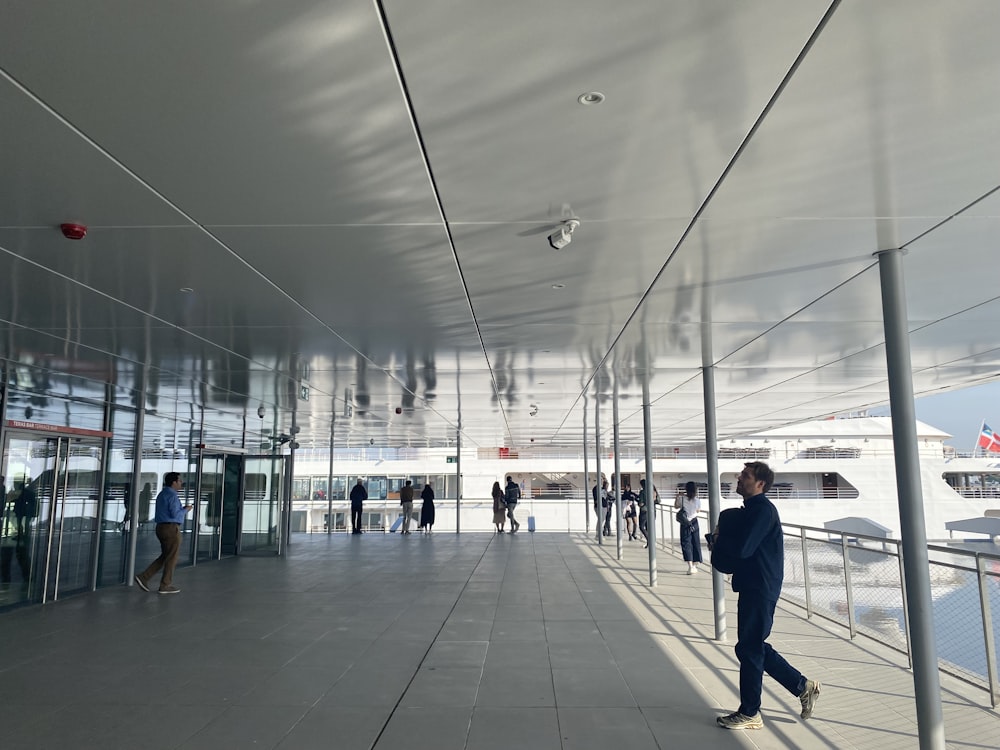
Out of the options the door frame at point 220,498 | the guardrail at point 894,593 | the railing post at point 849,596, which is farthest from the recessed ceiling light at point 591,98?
the door frame at point 220,498

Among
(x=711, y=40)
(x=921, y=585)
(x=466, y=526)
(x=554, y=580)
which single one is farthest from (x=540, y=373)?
(x=466, y=526)

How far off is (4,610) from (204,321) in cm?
556

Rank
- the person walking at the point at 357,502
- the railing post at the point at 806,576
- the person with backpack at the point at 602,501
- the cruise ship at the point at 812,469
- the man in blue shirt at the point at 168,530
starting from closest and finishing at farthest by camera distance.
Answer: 1. the railing post at the point at 806,576
2. the man in blue shirt at the point at 168,530
3. the person with backpack at the point at 602,501
4. the person walking at the point at 357,502
5. the cruise ship at the point at 812,469

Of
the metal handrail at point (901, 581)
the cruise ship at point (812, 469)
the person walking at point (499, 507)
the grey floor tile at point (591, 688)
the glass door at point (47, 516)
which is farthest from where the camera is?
the cruise ship at point (812, 469)

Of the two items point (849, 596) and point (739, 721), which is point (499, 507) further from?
point (739, 721)

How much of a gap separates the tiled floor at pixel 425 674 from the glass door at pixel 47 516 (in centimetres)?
59

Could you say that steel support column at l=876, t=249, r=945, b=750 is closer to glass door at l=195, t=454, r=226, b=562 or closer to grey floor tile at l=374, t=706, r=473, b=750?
grey floor tile at l=374, t=706, r=473, b=750

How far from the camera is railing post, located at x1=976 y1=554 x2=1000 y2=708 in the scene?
200 inches

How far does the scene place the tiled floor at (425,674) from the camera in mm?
4453

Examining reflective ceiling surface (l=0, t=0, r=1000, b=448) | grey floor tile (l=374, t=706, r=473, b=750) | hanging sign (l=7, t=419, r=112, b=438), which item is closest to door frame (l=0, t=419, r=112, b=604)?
hanging sign (l=7, t=419, r=112, b=438)

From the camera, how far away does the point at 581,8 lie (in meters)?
2.29

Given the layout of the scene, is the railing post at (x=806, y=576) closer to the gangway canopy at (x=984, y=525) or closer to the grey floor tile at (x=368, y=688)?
the grey floor tile at (x=368, y=688)

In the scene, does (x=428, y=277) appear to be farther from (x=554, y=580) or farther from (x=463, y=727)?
(x=554, y=580)

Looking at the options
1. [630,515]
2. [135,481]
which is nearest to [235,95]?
[135,481]
